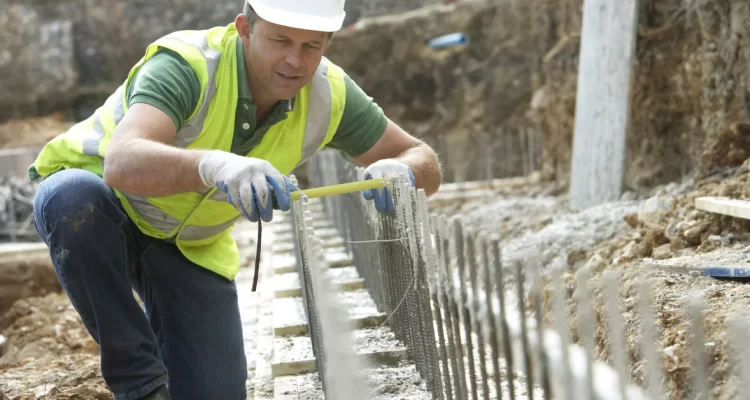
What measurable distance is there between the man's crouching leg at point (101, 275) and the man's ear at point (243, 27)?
69 centimetres

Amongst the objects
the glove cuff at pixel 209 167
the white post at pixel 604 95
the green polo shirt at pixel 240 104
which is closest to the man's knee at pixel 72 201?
the green polo shirt at pixel 240 104

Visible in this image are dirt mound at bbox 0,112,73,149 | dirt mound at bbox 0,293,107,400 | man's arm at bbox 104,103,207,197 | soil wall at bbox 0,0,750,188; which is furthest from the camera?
dirt mound at bbox 0,112,73,149

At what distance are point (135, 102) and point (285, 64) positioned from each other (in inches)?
19.5

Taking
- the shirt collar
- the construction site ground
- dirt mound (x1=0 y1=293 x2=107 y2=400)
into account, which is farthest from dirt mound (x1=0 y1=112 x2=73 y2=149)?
the shirt collar

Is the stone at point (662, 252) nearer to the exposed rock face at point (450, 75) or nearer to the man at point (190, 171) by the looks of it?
the man at point (190, 171)

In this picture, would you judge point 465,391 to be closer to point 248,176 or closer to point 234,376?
point 248,176

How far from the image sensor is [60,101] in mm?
15867

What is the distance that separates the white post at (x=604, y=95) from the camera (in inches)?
249

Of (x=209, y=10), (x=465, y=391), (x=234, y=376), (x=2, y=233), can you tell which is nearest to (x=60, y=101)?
(x=209, y=10)

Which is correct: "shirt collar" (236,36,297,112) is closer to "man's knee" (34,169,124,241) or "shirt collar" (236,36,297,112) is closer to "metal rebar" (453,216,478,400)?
"man's knee" (34,169,124,241)

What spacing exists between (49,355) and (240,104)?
3.36 metres

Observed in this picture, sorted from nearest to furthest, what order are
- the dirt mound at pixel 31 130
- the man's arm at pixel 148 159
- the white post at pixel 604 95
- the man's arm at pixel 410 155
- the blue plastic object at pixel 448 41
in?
the man's arm at pixel 148 159, the man's arm at pixel 410 155, the white post at pixel 604 95, the blue plastic object at pixel 448 41, the dirt mound at pixel 31 130

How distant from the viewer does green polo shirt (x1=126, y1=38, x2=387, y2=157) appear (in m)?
2.62

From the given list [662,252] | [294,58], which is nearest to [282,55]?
[294,58]
